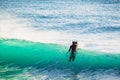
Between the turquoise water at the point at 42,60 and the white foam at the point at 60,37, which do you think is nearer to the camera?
the turquoise water at the point at 42,60

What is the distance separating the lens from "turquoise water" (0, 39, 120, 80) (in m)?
18.3

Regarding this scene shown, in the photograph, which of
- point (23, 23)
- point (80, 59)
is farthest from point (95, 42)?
point (23, 23)

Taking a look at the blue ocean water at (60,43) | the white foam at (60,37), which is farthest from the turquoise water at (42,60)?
the white foam at (60,37)

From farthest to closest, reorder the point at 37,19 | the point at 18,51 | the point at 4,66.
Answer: the point at 37,19, the point at 18,51, the point at 4,66

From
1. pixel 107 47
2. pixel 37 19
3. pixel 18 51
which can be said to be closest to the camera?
pixel 18 51

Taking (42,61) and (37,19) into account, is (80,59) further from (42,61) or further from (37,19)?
(37,19)

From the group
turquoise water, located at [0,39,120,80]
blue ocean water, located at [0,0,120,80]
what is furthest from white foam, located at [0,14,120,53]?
turquoise water, located at [0,39,120,80]

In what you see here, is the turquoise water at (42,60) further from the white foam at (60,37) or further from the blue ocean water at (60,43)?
the white foam at (60,37)

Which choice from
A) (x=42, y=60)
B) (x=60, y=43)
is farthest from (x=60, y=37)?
(x=42, y=60)

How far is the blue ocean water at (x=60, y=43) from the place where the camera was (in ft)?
57.9

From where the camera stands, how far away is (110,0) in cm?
7119

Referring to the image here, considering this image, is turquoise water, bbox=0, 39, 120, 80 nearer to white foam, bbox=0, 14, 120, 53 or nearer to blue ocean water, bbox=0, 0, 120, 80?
blue ocean water, bbox=0, 0, 120, 80

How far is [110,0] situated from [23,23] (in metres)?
35.3

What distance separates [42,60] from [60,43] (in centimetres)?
757
